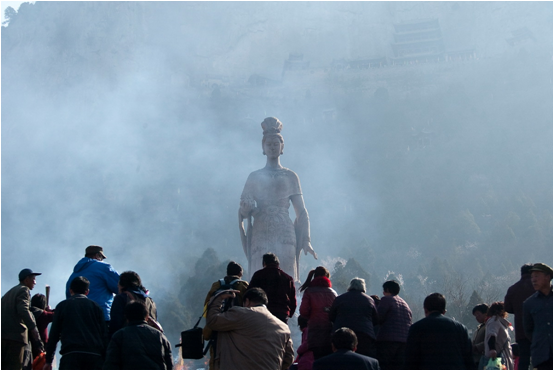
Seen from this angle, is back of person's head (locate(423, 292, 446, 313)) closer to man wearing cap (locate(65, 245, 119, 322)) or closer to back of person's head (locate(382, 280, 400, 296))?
back of person's head (locate(382, 280, 400, 296))

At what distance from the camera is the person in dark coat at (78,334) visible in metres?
4.88

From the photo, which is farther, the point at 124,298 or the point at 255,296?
the point at 124,298

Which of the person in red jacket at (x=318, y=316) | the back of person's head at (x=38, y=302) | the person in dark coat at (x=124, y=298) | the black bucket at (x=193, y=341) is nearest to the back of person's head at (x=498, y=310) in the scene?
the person in red jacket at (x=318, y=316)

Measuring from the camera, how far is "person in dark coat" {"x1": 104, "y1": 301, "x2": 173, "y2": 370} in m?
4.29

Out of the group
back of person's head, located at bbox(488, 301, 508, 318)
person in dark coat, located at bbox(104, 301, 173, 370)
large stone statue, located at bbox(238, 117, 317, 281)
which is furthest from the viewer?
large stone statue, located at bbox(238, 117, 317, 281)

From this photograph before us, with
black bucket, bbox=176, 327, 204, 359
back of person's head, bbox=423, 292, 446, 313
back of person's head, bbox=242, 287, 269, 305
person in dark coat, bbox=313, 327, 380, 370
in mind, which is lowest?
person in dark coat, bbox=313, 327, 380, 370

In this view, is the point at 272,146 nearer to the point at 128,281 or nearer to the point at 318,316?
the point at 318,316

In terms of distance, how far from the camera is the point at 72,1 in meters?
82.4

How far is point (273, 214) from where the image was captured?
827 cm

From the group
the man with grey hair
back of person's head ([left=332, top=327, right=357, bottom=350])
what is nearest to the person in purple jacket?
the man with grey hair

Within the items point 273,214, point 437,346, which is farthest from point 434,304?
point 273,214

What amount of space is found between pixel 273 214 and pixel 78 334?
147 inches

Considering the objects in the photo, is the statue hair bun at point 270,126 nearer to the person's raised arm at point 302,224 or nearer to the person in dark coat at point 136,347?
A: the person's raised arm at point 302,224

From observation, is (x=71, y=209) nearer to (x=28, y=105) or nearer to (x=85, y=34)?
(x=28, y=105)
